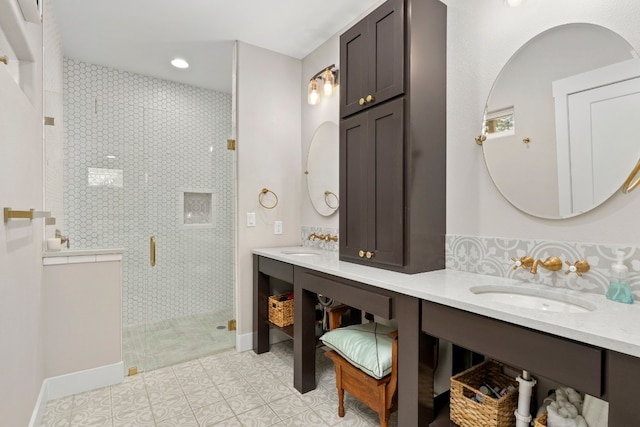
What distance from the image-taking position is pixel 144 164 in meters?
2.87

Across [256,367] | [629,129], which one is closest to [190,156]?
[256,367]

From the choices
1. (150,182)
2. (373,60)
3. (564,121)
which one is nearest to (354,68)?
(373,60)

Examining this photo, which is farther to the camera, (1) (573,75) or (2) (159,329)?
(2) (159,329)

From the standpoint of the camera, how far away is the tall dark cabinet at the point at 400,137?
1624 mm

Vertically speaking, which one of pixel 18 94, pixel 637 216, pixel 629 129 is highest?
pixel 18 94

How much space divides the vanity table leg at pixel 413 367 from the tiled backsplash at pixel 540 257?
1.68 feet

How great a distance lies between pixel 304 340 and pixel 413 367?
884mm

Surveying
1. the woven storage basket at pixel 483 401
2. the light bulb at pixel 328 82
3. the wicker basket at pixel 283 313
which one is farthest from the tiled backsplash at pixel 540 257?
the light bulb at pixel 328 82

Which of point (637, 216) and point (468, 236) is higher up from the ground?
point (637, 216)

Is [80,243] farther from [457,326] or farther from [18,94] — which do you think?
[457,326]

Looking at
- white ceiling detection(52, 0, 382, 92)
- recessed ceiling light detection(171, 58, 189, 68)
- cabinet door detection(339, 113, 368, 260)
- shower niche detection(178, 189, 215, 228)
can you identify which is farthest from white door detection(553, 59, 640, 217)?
A: recessed ceiling light detection(171, 58, 189, 68)

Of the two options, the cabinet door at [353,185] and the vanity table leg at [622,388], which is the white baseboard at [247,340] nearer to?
the cabinet door at [353,185]

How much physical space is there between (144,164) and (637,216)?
325 centimetres

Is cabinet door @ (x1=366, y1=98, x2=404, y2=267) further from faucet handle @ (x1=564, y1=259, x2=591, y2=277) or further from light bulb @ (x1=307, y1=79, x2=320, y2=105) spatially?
light bulb @ (x1=307, y1=79, x2=320, y2=105)
